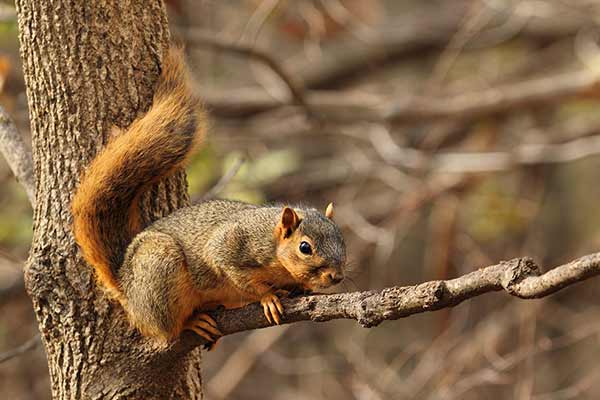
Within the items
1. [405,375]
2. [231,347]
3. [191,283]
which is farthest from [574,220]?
[191,283]

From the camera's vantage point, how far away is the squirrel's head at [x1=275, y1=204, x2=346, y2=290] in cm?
183

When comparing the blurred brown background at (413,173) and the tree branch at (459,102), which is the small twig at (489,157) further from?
the tree branch at (459,102)

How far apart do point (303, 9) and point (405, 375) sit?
7.21ft

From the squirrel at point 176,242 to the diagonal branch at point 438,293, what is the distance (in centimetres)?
14

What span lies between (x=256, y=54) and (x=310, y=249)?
1.15 m

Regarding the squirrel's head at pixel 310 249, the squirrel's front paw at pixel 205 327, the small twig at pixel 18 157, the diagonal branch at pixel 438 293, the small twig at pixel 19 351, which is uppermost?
the diagonal branch at pixel 438 293

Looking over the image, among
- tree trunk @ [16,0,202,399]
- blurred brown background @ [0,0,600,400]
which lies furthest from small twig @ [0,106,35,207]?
blurred brown background @ [0,0,600,400]

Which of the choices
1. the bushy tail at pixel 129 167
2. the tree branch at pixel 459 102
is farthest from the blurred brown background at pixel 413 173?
the bushy tail at pixel 129 167

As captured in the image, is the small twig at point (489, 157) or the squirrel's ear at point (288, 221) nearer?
the squirrel's ear at point (288, 221)

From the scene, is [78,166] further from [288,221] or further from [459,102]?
[459,102]

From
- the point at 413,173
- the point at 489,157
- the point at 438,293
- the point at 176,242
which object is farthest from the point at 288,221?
the point at 413,173

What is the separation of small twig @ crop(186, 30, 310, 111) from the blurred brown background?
0.06 ft

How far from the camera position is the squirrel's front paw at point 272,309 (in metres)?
1.52

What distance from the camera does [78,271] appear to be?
1.71 m
